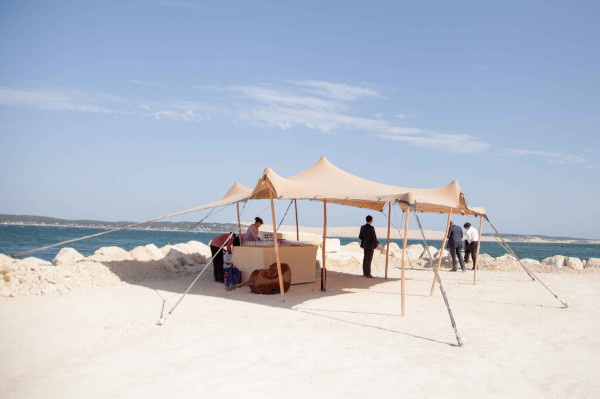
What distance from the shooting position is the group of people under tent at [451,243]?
1248 cm

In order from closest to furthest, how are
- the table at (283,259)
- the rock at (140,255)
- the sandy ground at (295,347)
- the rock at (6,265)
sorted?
the sandy ground at (295,347) → the rock at (6,265) → the table at (283,259) → the rock at (140,255)

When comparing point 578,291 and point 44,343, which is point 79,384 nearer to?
point 44,343

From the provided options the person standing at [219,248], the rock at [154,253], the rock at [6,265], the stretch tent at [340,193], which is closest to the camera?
the stretch tent at [340,193]

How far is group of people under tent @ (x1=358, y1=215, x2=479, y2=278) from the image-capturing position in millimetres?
12477

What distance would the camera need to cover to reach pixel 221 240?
37.0 feet

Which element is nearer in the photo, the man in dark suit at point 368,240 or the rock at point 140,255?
the man in dark suit at point 368,240

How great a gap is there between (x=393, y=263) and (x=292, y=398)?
13948mm

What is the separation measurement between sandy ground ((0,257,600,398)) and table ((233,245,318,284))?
107 centimetres

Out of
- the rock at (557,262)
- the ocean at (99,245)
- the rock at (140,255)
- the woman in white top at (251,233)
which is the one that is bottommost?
the ocean at (99,245)

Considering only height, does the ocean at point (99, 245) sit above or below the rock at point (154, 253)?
below

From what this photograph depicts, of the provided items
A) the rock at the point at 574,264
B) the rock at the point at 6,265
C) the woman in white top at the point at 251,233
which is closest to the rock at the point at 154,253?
the rock at the point at 6,265

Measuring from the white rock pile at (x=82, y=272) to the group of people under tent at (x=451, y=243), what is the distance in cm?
474

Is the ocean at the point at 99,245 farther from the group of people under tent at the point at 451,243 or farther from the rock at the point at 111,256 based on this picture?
the group of people under tent at the point at 451,243

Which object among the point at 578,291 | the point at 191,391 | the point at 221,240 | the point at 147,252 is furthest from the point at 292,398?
the point at 147,252
